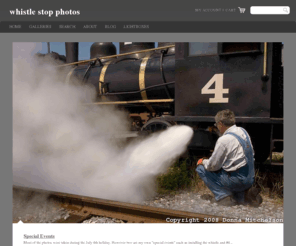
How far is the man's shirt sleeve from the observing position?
116 inches

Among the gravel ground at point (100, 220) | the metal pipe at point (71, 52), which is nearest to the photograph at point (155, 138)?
the gravel ground at point (100, 220)

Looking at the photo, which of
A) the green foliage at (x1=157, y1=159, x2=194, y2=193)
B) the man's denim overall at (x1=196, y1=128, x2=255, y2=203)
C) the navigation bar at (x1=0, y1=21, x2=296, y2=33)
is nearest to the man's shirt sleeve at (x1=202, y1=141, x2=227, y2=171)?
the man's denim overall at (x1=196, y1=128, x2=255, y2=203)

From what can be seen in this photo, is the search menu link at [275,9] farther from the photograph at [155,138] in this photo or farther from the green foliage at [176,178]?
the green foliage at [176,178]

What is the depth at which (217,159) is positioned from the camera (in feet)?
9.84

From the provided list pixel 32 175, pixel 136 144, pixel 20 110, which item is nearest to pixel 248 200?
pixel 136 144

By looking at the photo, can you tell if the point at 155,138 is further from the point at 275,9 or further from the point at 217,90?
the point at 275,9

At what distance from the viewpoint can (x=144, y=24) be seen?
258 centimetres

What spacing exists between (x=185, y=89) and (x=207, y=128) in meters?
0.75

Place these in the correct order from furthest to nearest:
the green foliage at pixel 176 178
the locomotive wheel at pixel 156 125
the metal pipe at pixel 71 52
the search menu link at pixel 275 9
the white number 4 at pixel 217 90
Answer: the metal pipe at pixel 71 52, the locomotive wheel at pixel 156 125, the green foliage at pixel 176 178, the white number 4 at pixel 217 90, the search menu link at pixel 275 9

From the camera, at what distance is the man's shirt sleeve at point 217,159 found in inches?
116

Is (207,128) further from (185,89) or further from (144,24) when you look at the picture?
(144,24)

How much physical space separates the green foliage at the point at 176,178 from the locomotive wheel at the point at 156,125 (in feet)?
2.31

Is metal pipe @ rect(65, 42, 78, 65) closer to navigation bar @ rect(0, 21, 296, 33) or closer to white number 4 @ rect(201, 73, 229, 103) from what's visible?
navigation bar @ rect(0, 21, 296, 33)

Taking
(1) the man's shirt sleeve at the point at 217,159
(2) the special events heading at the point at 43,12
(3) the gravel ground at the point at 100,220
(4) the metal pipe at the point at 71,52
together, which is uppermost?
(4) the metal pipe at the point at 71,52
